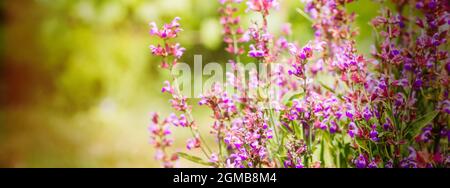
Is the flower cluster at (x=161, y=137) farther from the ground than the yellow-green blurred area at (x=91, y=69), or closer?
closer

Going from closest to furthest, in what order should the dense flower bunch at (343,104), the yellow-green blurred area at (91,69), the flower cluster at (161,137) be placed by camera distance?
the dense flower bunch at (343,104) < the flower cluster at (161,137) < the yellow-green blurred area at (91,69)

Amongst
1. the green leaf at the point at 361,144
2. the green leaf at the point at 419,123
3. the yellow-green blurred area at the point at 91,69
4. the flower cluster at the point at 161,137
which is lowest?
the green leaf at the point at 361,144

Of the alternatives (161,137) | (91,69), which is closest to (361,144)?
(161,137)

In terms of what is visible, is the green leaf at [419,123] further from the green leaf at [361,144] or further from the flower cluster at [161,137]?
the flower cluster at [161,137]

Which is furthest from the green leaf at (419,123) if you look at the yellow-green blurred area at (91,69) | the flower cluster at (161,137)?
the yellow-green blurred area at (91,69)

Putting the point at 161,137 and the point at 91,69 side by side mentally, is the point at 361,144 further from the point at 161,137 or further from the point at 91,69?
the point at 91,69
